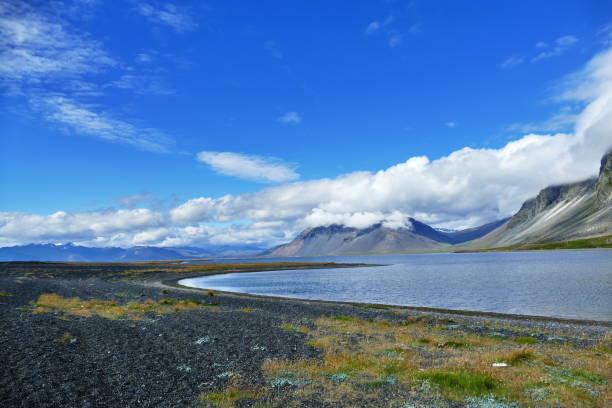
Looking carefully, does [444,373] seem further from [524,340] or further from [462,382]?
[524,340]

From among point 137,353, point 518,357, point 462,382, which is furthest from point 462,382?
point 137,353

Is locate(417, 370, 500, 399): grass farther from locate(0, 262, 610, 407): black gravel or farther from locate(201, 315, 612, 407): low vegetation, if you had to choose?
locate(0, 262, 610, 407): black gravel

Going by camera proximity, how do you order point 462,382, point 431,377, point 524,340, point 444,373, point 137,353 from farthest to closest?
point 524,340 → point 137,353 → point 444,373 → point 431,377 → point 462,382

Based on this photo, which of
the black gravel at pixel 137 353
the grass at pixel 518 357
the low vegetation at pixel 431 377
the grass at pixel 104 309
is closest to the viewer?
the low vegetation at pixel 431 377

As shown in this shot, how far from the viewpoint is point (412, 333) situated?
32656 mm

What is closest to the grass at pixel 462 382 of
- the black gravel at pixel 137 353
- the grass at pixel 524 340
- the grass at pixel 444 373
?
the grass at pixel 444 373

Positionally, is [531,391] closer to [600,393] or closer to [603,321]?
[600,393]

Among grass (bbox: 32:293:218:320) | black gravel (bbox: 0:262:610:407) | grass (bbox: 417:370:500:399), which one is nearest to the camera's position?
black gravel (bbox: 0:262:610:407)

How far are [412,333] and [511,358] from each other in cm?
1292

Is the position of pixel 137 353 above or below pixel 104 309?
above

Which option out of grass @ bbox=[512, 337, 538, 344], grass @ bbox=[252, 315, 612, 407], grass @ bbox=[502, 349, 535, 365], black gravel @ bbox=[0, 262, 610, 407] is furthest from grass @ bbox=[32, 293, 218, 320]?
grass @ bbox=[512, 337, 538, 344]

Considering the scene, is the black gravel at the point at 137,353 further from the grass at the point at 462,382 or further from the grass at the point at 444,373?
the grass at the point at 462,382

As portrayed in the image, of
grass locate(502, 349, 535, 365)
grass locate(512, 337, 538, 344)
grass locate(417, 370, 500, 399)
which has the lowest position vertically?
grass locate(512, 337, 538, 344)

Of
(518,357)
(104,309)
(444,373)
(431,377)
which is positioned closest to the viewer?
(431,377)
